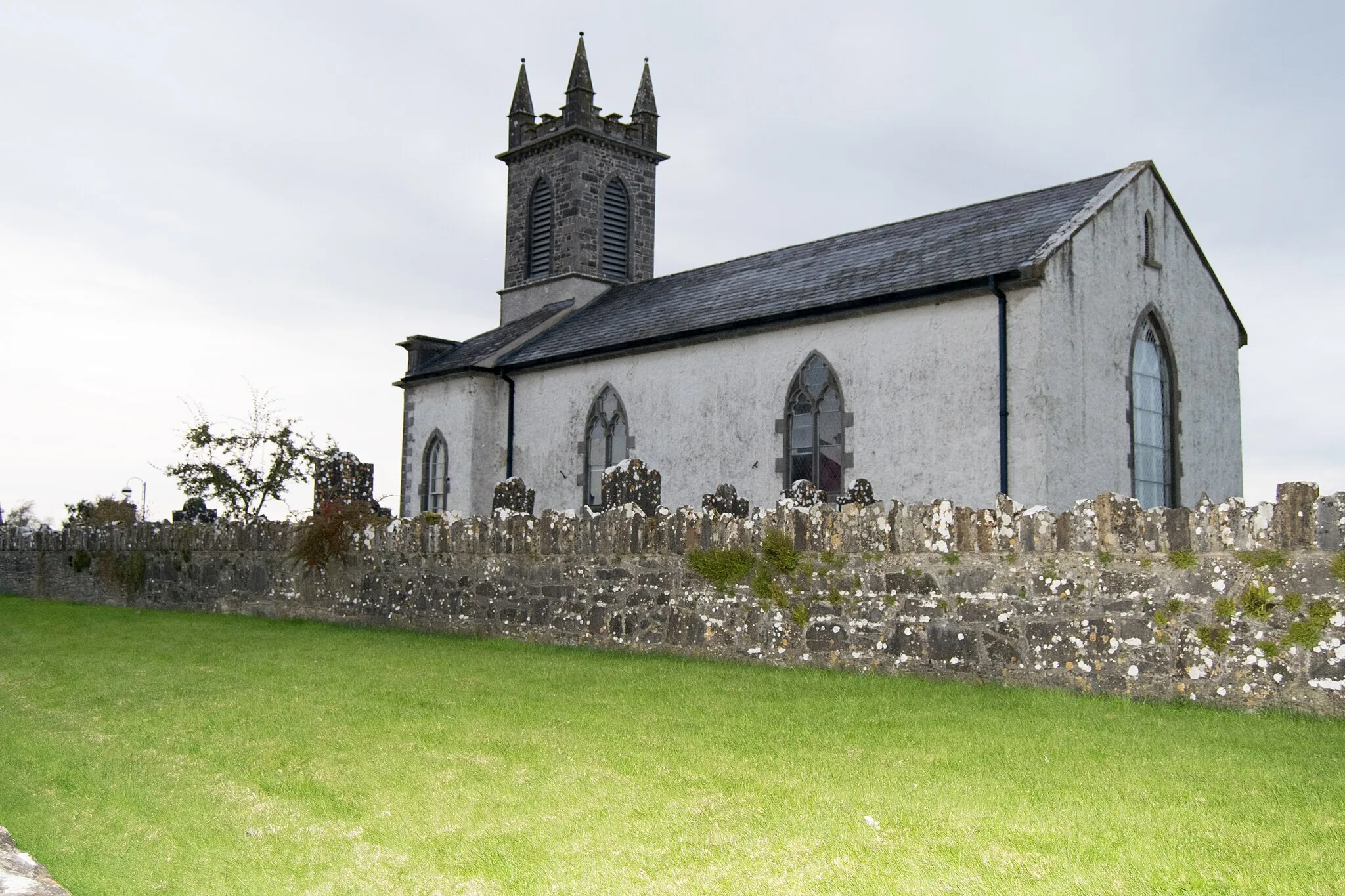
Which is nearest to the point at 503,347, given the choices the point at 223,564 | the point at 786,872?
the point at 223,564

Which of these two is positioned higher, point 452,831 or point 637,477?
point 637,477

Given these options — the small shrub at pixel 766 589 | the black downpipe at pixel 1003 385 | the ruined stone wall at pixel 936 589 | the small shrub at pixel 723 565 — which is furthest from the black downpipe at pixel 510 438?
the small shrub at pixel 766 589

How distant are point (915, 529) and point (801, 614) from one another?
130 cm

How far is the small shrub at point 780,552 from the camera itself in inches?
385

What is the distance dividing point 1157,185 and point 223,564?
53.3ft

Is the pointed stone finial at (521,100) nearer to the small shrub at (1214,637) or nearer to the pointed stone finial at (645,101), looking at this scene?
the pointed stone finial at (645,101)

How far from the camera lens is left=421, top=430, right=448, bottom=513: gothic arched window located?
25938 mm

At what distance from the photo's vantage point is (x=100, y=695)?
8336 millimetres

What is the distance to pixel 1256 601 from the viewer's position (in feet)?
23.8

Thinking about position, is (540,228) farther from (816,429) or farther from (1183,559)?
(1183,559)

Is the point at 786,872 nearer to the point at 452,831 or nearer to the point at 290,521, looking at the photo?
the point at 452,831

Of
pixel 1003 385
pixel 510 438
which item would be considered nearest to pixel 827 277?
pixel 1003 385

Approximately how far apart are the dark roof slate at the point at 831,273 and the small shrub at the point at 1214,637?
9.19m

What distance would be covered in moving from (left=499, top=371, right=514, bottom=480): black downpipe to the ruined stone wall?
33.2 ft
